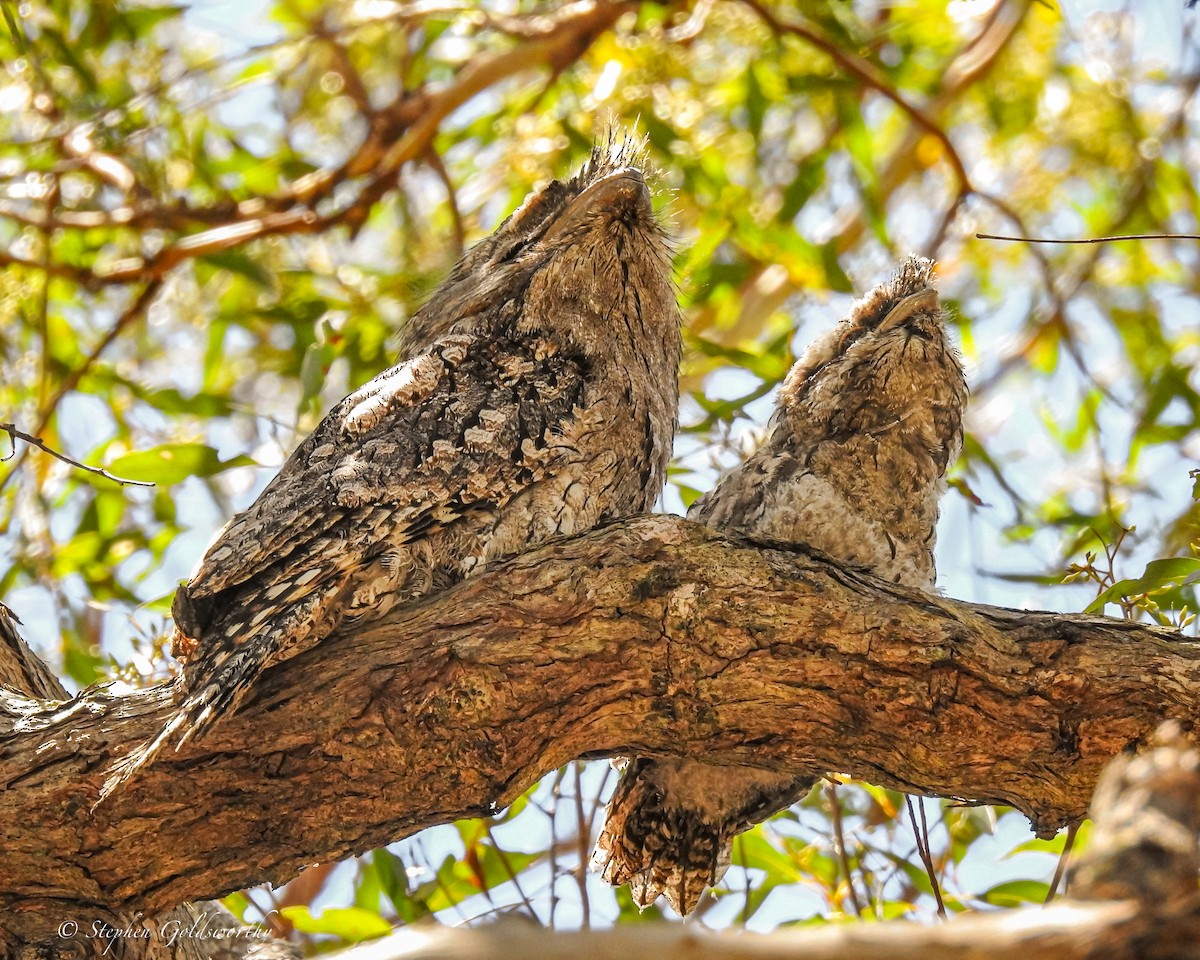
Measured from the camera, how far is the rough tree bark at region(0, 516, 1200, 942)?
108 inches

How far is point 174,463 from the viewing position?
4586 mm

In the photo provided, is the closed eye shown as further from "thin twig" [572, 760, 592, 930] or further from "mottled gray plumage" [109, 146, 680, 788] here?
"thin twig" [572, 760, 592, 930]

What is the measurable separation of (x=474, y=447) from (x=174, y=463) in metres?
1.91

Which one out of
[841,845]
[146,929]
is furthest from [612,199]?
[146,929]

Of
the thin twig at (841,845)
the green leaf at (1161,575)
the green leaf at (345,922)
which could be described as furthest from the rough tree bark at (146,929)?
the green leaf at (1161,575)

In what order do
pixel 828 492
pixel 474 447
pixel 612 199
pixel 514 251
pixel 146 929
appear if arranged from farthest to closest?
pixel 514 251 → pixel 612 199 → pixel 828 492 → pixel 146 929 → pixel 474 447

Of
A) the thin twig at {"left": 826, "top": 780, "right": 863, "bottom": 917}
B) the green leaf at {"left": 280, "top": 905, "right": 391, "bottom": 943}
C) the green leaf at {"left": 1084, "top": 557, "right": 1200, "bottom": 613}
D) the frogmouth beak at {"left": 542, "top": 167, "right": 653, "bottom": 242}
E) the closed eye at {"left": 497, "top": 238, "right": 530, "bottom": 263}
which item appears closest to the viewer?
the green leaf at {"left": 1084, "top": 557, "right": 1200, "bottom": 613}

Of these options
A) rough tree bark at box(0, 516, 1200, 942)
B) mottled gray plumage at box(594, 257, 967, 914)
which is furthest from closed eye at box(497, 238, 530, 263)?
rough tree bark at box(0, 516, 1200, 942)

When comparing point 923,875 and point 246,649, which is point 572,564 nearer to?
point 246,649

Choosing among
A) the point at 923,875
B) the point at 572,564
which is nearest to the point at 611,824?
the point at 572,564

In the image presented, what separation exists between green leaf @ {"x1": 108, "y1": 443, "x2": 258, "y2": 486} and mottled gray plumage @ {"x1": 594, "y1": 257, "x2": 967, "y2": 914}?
189cm

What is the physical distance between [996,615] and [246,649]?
1666mm

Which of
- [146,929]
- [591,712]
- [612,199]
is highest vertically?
[612,199]

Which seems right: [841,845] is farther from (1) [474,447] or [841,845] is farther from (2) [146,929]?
(2) [146,929]
